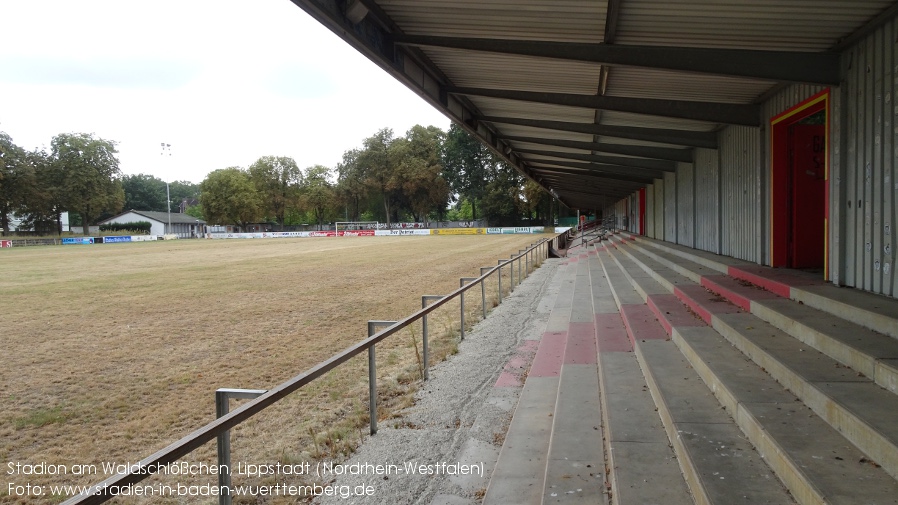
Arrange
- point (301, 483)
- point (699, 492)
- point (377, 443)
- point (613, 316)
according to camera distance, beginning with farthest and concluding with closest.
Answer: point (613, 316), point (377, 443), point (301, 483), point (699, 492)

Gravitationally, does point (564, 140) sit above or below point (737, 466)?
above

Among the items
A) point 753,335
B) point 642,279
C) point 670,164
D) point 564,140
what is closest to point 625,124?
point 564,140

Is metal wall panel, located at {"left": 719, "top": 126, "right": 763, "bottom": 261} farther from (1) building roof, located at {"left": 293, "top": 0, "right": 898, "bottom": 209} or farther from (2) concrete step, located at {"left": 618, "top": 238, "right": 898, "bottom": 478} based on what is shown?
(2) concrete step, located at {"left": 618, "top": 238, "right": 898, "bottom": 478}

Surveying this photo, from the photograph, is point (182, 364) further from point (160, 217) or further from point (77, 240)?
point (160, 217)

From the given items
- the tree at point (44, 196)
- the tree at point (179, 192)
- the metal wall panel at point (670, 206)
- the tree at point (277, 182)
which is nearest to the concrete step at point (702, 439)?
the metal wall panel at point (670, 206)

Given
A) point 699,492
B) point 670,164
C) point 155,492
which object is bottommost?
point 155,492

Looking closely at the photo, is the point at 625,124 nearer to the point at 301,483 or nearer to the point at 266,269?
the point at 301,483

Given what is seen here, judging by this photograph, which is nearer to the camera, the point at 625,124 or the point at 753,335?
the point at 753,335

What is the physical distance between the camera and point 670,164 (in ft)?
46.2

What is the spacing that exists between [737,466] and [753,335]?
194 centimetres

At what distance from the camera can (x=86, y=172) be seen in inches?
2810

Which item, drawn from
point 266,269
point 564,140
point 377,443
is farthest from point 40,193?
point 377,443

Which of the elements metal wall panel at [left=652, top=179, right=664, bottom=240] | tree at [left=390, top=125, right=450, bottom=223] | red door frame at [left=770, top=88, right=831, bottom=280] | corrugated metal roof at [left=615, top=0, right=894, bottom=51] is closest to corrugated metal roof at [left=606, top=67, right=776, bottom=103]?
red door frame at [left=770, top=88, right=831, bottom=280]

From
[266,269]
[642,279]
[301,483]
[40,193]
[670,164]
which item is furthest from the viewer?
[40,193]
